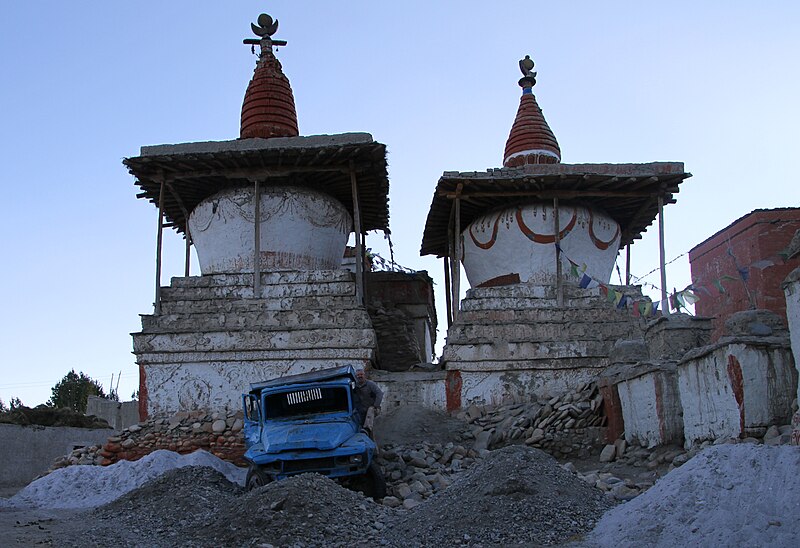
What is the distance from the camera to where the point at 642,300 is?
16500 millimetres

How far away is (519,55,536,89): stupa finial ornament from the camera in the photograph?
21.1m

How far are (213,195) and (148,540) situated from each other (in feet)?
33.9

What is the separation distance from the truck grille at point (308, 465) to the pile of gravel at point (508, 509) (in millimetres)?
1835

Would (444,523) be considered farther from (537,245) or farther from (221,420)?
(537,245)

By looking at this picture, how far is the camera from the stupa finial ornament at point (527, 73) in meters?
21.1

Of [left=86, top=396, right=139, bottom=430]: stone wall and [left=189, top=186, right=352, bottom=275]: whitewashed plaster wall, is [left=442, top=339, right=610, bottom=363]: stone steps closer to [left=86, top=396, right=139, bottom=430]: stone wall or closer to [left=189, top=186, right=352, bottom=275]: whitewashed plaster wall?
[left=189, top=186, right=352, bottom=275]: whitewashed plaster wall

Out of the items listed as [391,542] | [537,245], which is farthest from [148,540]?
[537,245]

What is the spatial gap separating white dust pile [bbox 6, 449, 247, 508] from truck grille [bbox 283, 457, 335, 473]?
7.42 ft

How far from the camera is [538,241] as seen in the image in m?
17.3

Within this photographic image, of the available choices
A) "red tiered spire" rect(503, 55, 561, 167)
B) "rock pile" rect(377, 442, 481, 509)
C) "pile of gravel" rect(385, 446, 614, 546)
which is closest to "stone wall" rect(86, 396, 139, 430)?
"red tiered spire" rect(503, 55, 561, 167)

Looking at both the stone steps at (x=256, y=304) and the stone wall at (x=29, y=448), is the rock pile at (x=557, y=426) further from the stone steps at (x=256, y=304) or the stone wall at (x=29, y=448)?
the stone wall at (x=29, y=448)

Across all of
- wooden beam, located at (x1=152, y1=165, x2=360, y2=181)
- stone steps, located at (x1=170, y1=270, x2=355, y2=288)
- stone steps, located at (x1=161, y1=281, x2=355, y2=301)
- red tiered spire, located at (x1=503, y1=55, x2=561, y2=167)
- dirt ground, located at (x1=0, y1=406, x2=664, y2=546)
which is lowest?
dirt ground, located at (x1=0, y1=406, x2=664, y2=546)

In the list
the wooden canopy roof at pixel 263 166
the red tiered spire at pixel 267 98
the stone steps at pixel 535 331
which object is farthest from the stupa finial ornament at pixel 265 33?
the stone steps at pixel 535 331

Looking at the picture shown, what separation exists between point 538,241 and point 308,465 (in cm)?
843
